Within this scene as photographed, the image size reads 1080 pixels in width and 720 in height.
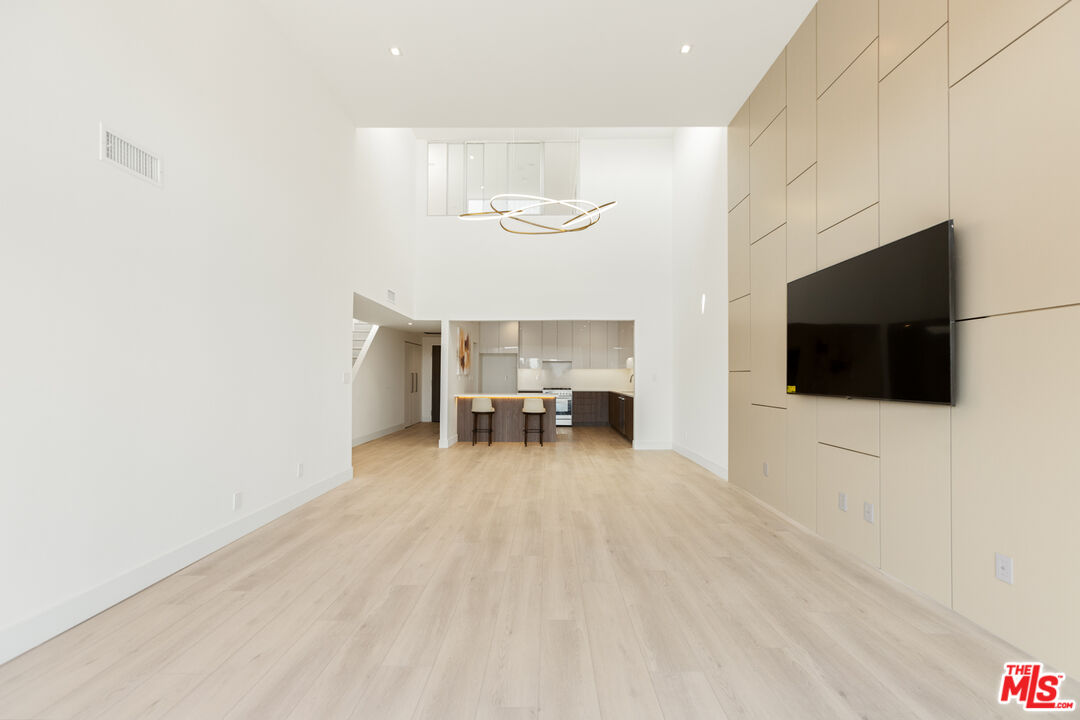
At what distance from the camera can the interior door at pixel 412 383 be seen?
12023 millimetres

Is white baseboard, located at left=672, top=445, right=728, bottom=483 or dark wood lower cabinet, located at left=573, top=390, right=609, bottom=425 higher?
dark wood lower cabinet, located at left=573, top=390, right=609, bottom=425

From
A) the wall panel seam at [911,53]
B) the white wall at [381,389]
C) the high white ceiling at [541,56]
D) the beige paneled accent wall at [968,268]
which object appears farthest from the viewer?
the white wall at [381,389]

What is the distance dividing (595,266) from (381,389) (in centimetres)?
480

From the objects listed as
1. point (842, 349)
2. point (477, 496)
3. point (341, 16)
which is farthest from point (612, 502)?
point (341, 16)

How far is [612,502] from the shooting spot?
4.95 m

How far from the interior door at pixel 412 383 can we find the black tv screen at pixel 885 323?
9.52 meters

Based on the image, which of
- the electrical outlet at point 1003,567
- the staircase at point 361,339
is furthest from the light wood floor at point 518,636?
the staircase at point 361,339

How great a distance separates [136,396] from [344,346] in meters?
2.93

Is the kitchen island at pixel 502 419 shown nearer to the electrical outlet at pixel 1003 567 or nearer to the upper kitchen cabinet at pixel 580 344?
the upper kitchen cabinet at pixel 580 344

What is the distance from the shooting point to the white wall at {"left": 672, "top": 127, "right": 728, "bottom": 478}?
620cm

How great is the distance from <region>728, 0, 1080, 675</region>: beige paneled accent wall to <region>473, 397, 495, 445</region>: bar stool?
5737 mm

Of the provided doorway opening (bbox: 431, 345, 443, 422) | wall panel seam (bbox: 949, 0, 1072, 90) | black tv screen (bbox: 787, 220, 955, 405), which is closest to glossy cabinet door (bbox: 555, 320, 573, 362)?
doorway opening (bbox: 431, 345, 443, 422)

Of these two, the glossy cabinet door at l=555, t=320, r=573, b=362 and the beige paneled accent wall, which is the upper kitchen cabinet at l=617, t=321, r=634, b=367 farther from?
the beige paneled accent wall

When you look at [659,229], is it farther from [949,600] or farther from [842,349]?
[949,600]
